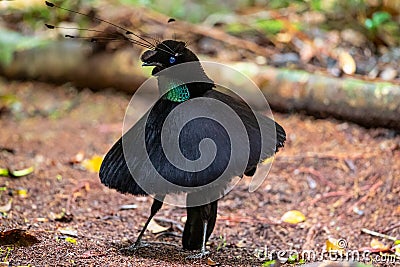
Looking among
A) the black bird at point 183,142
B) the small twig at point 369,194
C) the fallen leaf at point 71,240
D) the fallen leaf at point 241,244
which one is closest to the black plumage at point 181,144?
Result: the black bird at point 183,142

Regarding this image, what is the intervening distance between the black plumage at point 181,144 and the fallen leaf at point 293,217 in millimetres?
1015

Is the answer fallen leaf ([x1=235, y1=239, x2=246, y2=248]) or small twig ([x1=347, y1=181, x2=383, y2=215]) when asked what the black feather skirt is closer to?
fallen leaf ([x1=235, y1=239, x2=246, y2=248])

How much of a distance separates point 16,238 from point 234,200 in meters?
1.85

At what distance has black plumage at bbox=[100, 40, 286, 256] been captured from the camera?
9.78 ft

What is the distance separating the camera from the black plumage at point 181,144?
298 centimetres

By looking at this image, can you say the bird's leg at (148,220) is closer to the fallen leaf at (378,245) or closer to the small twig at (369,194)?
the fallen leaf at (378,245)

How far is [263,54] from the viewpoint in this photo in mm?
6336

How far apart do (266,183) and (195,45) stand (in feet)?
7.71

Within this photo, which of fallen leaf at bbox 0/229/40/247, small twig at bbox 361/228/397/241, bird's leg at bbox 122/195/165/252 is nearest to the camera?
fallen leaf at bbox 0/229/40/247

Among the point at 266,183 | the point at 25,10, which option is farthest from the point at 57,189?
the point at 25,10

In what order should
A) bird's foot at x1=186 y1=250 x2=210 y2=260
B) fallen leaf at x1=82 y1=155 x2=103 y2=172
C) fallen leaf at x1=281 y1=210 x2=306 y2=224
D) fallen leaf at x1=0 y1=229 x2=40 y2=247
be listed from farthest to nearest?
fallen leaf at x1=82 y1=155 x2=103 y2=172 → fallen leaf at x1=281 y1=210 x2=306 y2=224 → bird's foot at x1=186 y1=250 x2=210 y2=260 → fallen leaf at x1=0 y1=229 x2=40 y2=247

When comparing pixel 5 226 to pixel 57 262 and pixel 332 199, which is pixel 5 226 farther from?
pixel 332 199

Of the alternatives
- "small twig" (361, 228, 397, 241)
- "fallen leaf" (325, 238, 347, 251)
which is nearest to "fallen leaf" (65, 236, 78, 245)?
"fallen leaf" (325, 238, 347, 251)

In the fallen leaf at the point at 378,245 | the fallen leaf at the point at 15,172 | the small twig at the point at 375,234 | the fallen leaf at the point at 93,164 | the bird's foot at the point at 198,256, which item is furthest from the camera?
the fallen leaf at the point at 93,164
